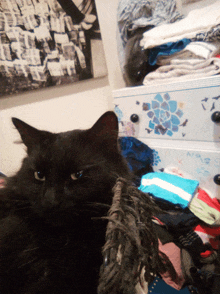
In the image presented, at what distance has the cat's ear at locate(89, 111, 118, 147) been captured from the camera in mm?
454

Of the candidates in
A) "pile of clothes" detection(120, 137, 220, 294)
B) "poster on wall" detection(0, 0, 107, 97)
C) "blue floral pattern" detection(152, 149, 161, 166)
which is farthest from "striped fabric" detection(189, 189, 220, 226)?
"poster on wall" detection(0, 0, 107, 97)

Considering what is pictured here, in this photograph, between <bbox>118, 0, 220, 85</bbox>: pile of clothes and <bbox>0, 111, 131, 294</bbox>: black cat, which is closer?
<bbox>0, 111, 131, 294</bbox>: black cat

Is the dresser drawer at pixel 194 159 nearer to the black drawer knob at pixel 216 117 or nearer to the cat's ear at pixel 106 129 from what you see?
the black drawer knob at pixel 216 117

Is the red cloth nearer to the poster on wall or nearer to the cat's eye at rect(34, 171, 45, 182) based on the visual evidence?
the cat's eye at rect(34, 171, 45, 182)

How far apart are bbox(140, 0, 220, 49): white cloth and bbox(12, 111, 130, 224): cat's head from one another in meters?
0.79

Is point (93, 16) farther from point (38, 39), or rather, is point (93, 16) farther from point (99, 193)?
point (99, 193)

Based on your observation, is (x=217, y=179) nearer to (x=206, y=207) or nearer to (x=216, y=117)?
(x=206, y=207)

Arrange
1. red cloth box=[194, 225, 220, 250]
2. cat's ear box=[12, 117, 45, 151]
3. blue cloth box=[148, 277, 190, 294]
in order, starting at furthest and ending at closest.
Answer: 1. red cloth box=[194, 225, 220, 250]
2. blue cloth box=[148, 277, 190, 294]
3. cat's ear box=[12, 117, 45, 151]

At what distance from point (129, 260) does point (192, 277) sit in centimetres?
68

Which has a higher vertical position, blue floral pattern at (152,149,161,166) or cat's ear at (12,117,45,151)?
cat's ear at (12,117,45,151)

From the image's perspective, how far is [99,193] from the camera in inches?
16.0

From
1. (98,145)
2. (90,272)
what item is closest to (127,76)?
(98,145)

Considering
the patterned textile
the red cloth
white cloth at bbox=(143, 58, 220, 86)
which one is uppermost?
the patterned textile

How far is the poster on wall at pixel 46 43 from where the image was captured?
871mm
